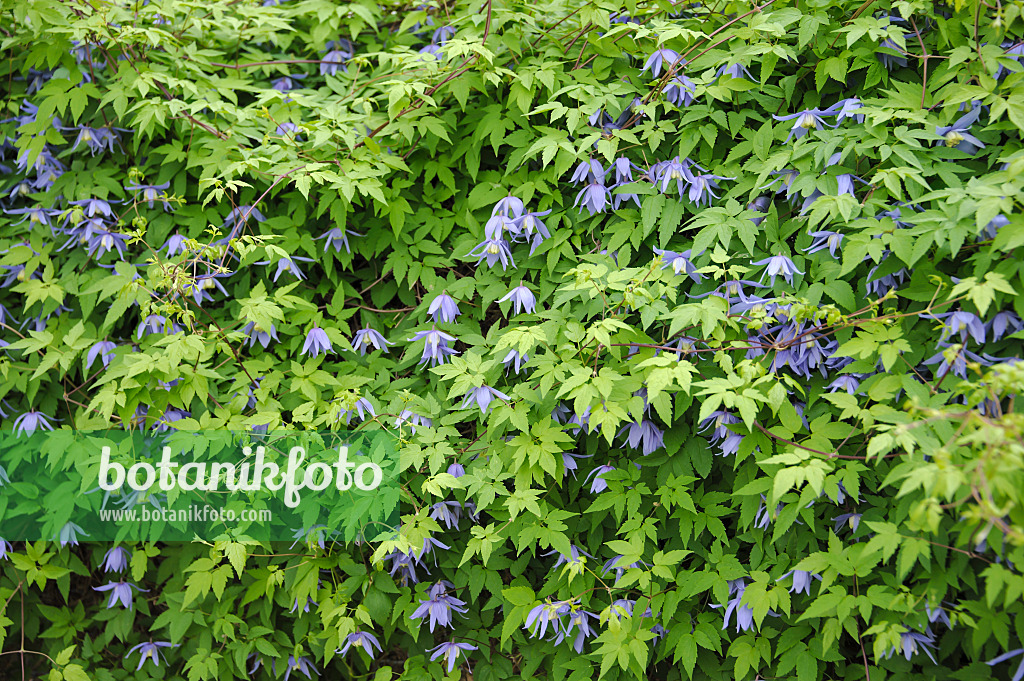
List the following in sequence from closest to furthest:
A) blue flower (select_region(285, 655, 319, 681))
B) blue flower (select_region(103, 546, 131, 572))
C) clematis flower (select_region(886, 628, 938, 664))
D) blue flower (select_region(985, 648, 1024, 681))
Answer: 1. blue flower (select_region(985, 648, 1024, 681))
2. clematis flower (select_region(886, 628, 938, 664))
3. blue flower (select_region(285, 655, 319, 681))
4. blue flower (select_region(103, 546, 131, 572))

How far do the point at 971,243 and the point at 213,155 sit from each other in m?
2.86

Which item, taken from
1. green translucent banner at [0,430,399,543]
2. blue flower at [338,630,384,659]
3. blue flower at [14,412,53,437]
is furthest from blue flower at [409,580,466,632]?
blue flower at [14,412,53,437]

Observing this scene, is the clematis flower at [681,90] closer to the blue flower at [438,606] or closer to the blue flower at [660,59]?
the blue flower at [660,59]

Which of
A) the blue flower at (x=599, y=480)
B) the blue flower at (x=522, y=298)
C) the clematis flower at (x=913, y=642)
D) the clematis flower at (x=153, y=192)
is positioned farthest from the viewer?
the clematis flower at (x=153, y=192)

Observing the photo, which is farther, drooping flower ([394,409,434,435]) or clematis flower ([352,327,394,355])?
clematis flower ([352,327,394,355])

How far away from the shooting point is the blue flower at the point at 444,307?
8.20 feet

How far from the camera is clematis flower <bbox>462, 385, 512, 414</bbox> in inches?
87.9

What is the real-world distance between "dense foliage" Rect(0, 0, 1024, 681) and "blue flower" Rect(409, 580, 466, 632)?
0.02m

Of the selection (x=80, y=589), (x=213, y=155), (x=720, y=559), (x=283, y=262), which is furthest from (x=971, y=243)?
(x=80, y=589)

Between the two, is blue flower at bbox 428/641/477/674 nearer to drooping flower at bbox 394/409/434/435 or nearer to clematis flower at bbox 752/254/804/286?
drooping flower at bbox 394/409/434/435

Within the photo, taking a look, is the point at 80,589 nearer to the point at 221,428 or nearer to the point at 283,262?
the point at 221,428

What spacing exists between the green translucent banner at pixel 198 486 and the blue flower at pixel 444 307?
0.50m

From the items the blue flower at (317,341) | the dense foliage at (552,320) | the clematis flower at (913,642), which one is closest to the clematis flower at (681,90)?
the dense foliage at (552,320)

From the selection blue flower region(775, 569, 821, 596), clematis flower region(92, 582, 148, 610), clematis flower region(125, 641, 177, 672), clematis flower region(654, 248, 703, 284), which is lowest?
clematis flower region(125, 641, 177, 672)
